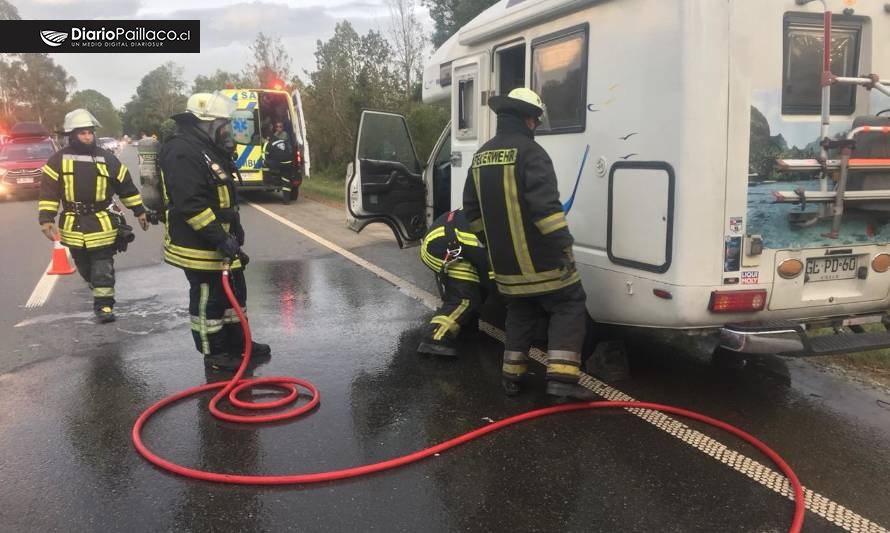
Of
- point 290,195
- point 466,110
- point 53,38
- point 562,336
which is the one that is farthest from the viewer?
point 290,195

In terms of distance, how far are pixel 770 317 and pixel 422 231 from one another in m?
3.85

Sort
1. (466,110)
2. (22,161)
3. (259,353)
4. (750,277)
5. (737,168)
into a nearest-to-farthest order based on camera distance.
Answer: (737,168) → (750,277) → (259,353) → (466,110) → (22,161)

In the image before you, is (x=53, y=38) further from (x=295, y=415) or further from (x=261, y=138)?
(x=295, y=415)

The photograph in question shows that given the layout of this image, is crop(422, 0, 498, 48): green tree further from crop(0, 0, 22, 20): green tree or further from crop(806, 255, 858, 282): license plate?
crop(0, 0, 22, 20): green tree

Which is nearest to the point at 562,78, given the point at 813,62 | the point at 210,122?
the point at 813,62

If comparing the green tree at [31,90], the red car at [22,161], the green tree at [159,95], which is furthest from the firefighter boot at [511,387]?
the green tree at [31,90]

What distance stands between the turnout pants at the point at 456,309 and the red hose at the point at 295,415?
107 cm

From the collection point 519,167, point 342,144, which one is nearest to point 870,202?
point 519,167

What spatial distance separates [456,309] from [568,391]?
47.8 inches

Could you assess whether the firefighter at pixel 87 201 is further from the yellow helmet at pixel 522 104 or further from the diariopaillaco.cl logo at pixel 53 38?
the diariopaillaco.cl logo at pixel 53 38

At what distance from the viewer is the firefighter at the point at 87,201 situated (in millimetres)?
6066

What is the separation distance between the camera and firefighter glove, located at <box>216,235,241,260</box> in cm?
453

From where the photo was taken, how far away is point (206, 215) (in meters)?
4.45

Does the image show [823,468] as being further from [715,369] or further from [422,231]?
[422,231]
